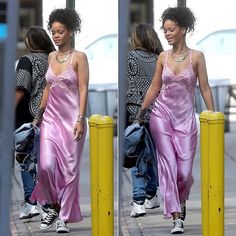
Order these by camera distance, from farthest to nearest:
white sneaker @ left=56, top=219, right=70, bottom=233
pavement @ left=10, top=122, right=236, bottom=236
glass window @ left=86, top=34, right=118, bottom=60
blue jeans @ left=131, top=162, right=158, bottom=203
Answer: glass window @ left=86, top=34, right=118, bottom=60 < blue jeans @ left=131, top=162, right=158, bottom=203 < pavement @ left=10, top=122, right=236, bottom=236 < white sneaker @ left=56, top=219, right=70, bottom=233

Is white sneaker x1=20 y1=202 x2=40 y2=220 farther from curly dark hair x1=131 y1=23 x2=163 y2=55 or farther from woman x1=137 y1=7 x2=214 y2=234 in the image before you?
curly dark hair x1=131 y1=23 x2=163 y2=55

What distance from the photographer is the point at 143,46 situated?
30.2 ft

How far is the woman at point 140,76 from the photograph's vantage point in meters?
9.12

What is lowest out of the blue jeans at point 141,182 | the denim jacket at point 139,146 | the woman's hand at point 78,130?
the blue jeans at point 141,182

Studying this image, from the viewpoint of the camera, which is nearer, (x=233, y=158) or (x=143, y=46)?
(x=143, y=46)

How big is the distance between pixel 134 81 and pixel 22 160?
3.40ft

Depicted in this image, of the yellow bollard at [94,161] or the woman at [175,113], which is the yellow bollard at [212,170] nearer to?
the yellow bollard at [94,161]

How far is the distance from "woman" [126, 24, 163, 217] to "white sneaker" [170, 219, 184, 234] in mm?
584

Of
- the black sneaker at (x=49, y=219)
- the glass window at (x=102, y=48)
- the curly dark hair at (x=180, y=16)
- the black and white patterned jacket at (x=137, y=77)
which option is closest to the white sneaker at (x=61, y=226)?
the black sneaker at (x=49, y=219)

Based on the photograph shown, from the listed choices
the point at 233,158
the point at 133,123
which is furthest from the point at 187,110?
the point at 233,158

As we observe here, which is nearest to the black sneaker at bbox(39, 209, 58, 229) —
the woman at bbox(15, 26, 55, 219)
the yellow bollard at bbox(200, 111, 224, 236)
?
the woman at bbox(15, 26, 55, 219)

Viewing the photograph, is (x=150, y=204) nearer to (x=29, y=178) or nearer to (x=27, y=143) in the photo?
(x=29, y=178)

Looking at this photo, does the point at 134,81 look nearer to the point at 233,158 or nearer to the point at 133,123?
the point at 133,123

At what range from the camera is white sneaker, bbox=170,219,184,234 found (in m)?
8.67
